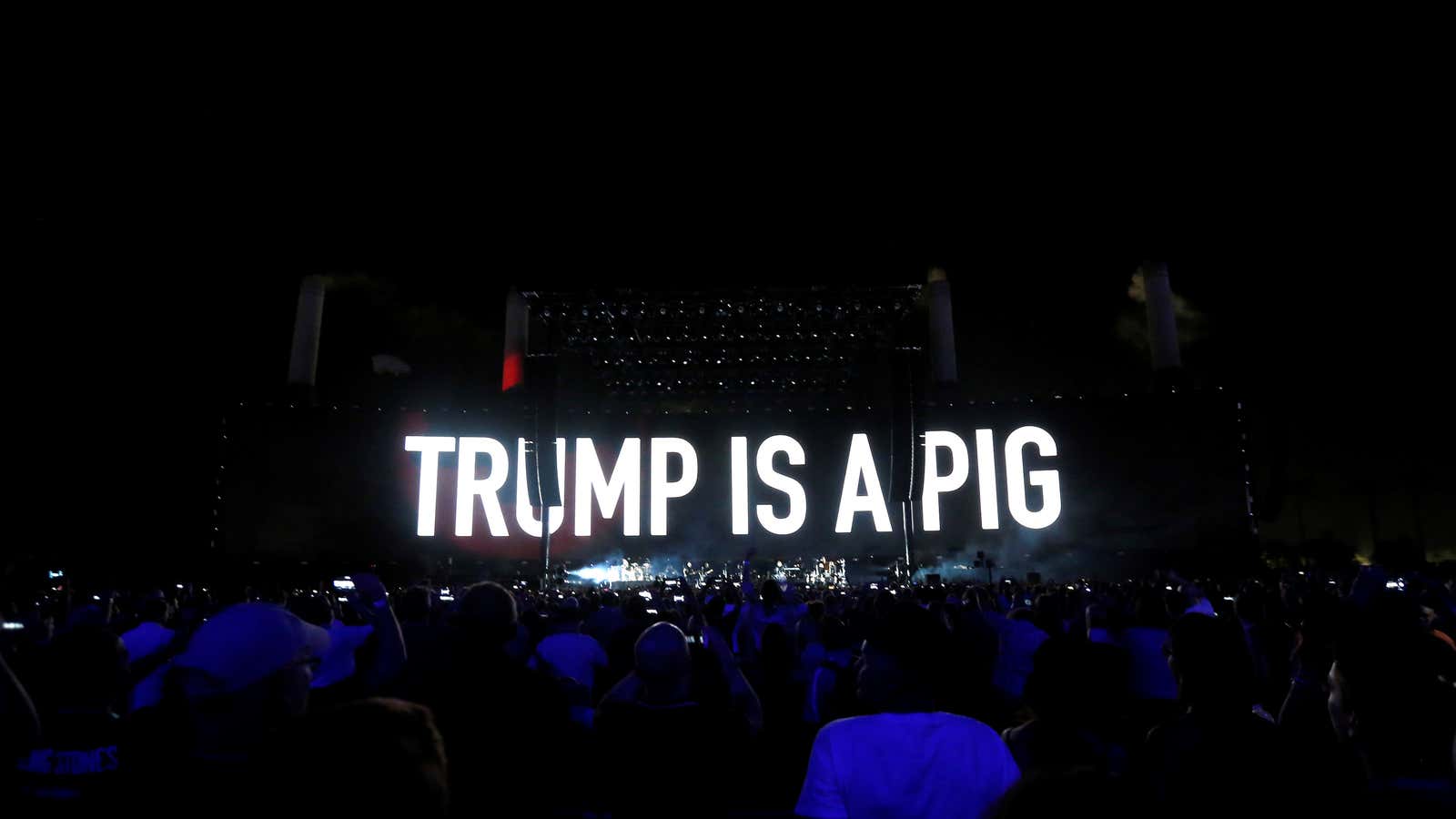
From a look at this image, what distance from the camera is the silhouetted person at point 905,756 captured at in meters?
2.17

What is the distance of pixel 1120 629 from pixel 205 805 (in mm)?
5220

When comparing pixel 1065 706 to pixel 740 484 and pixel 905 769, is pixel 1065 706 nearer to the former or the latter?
pixel 905 769

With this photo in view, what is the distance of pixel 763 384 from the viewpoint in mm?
23297

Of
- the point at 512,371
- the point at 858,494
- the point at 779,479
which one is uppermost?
the point at 512,371

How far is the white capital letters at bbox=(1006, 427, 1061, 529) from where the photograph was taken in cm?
1989

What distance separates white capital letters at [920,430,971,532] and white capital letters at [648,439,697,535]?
544cm

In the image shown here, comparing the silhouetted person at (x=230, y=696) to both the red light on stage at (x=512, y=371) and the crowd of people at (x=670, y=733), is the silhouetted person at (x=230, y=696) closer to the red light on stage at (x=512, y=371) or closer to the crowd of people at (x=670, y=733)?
the crowd of people at (x=670, y=733)

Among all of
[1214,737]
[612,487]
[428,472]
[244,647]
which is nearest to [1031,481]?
[612,487]

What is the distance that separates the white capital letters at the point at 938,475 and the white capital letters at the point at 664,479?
544 centimetres

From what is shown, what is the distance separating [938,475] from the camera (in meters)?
20.4

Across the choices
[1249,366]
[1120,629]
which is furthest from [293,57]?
[1249,366]

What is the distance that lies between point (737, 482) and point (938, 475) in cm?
471

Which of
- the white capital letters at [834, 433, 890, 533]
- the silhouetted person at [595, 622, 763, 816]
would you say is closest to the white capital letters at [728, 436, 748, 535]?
the white capital letters at [834, 433, 890, 533]

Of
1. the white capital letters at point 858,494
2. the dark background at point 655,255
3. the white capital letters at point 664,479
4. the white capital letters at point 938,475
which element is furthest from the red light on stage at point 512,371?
the white capital letters at point 938,475
